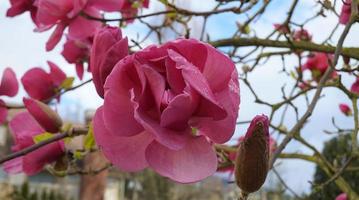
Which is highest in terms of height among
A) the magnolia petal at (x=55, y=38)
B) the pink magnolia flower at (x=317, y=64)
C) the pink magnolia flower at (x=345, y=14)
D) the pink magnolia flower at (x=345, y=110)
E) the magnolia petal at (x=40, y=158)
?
the magnolia petal at (x=55, y=38)

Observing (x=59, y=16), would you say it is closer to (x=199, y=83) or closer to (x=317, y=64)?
(x=199, y=83)

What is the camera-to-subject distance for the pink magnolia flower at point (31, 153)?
40.5 inches

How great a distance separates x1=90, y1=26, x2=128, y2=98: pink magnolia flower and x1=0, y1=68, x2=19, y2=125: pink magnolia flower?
27.3 inches

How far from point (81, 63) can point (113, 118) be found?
99 centimetres

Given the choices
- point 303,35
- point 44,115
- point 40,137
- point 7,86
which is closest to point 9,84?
point 7,86

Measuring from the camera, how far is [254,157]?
56 cm

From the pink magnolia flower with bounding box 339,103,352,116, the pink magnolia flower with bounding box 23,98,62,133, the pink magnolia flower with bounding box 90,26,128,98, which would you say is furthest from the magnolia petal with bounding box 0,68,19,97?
the pink magnolia flower with bounding box 339,103,352,116

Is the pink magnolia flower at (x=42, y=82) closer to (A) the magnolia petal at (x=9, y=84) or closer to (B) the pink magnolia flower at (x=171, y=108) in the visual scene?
(A) the magnolia petal at (x=9, y=84)

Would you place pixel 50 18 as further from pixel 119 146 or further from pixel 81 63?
pixel 119 146

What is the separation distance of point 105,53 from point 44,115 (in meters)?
0.34

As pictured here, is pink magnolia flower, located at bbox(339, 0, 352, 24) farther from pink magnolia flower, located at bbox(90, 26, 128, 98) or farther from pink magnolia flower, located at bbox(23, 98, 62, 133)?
pink magnolia flower, located at bbox(90, 26, 128, 98)

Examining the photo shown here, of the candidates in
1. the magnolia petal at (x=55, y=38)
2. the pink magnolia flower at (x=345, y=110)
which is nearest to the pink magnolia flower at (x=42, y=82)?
the magnolia petal at (x=55, y=38)

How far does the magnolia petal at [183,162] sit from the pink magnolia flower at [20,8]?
84cm

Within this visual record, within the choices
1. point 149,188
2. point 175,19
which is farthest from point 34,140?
point 149,188
